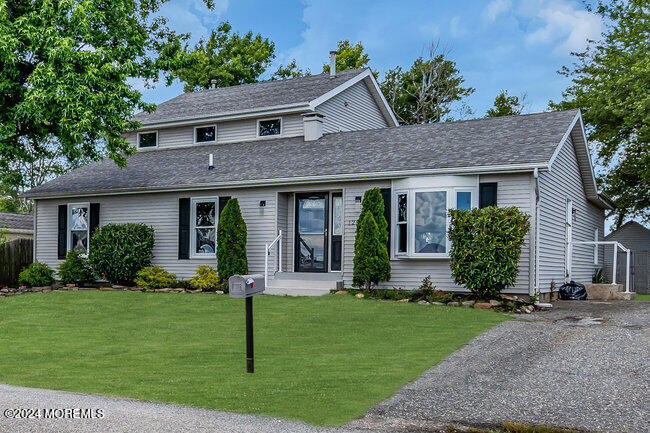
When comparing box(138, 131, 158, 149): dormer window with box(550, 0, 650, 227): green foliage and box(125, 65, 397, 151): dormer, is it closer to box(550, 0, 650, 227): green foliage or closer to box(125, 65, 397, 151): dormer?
box(125, 65, 397, 151): dormer

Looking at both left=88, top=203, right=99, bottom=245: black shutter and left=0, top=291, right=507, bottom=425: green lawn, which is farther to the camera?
left=88, top=203, right=99, bottom=245: black shutter

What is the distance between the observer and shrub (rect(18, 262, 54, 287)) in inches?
794

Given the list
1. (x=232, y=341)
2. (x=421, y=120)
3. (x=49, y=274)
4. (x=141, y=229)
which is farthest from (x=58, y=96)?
(x=421, y=120)

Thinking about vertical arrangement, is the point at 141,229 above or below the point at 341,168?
below

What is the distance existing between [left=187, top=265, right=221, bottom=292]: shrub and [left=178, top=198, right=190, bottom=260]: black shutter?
1.40 metres

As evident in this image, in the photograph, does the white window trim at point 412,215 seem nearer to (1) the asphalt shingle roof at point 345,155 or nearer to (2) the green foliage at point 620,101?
(1) the asphalt shingle roof at point 345,155

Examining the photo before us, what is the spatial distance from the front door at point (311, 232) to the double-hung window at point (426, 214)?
2.36 m

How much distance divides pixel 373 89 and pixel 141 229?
406 inches

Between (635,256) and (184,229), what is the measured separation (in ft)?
56.3

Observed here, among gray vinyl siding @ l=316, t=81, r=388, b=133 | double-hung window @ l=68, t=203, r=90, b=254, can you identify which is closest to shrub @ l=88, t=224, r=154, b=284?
double-hung window @ l=68, t=203, r=90, b=254

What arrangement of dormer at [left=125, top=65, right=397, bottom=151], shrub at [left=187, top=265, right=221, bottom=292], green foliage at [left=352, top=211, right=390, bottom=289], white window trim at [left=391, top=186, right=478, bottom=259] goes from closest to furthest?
1. white window trim at [left=391, top=186, right=478, bottom=259]
2. green foliage at [left=352, top=211, right=390, bottom=289]
3. shrub at [left=187, top=265, right=221, bottom=292]
4. dormer at [left=125, top=65, right=397, bottom=151]

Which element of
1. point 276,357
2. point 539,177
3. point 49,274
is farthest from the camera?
point 49,274

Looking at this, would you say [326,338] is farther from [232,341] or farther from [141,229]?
[141,229]

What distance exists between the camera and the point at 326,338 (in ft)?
33.7
